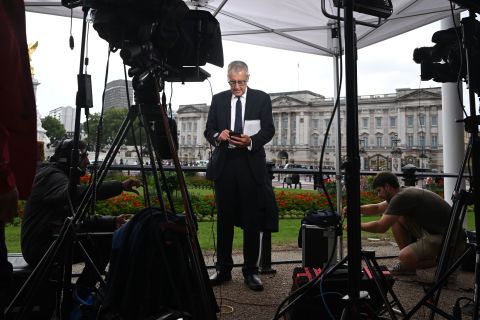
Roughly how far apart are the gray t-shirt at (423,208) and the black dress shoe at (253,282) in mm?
1431

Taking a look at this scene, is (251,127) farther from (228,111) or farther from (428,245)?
(428,245)

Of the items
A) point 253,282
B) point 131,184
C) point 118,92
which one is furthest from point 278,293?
point 118,92

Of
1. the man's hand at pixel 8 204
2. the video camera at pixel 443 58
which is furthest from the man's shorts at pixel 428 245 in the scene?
the man's hand at pixel 8 204

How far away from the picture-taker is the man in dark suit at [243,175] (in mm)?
3473

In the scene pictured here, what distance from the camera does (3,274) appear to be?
193 centimetres

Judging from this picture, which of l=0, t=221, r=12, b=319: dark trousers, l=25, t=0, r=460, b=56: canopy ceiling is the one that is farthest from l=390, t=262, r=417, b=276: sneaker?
l=0, t=221, r=12, b=319: dark trousers

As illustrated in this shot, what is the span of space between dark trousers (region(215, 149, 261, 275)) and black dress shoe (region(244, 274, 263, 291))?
0.15 feet

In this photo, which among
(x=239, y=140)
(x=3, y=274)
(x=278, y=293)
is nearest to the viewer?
(x=3, y=274)

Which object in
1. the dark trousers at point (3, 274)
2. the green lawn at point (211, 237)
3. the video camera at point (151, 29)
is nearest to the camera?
the video camera at point (151, 29)

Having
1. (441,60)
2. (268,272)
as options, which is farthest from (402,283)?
(441,60)

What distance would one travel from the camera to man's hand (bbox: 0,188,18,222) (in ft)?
3.67

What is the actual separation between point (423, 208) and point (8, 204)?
11.9 ft

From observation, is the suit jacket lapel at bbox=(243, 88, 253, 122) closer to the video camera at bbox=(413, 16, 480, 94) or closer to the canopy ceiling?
the video camera at bbox=(413, 16, 480, 94)

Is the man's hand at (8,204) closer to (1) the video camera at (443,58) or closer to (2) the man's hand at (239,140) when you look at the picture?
(2) the man's hand at (239,140)
